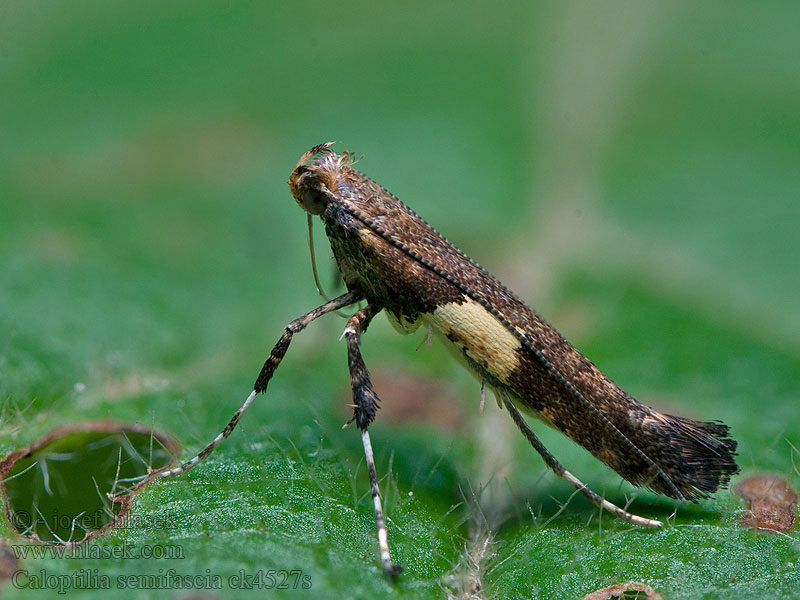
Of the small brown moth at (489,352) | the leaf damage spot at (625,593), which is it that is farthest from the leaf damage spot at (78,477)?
the leaf damage spot at (625,593)

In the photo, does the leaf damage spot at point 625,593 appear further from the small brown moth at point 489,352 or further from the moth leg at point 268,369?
the moth leg at point 268,369

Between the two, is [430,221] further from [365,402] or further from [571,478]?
[571,478]

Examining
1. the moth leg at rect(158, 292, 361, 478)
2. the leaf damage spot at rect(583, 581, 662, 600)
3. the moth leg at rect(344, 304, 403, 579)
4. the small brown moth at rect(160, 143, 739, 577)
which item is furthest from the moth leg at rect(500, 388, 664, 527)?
the moth leg at rect(158, 292, 361, 478)

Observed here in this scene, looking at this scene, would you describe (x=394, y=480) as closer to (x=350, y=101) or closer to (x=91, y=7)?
(x=350, y=101)

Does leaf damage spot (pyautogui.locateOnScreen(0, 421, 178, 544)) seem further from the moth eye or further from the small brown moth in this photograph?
the moth eye

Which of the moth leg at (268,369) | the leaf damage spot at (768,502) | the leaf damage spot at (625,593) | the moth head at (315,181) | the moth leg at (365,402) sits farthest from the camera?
the moth head at (315,181)

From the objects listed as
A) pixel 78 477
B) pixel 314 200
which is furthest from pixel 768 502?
pixel 78 477
